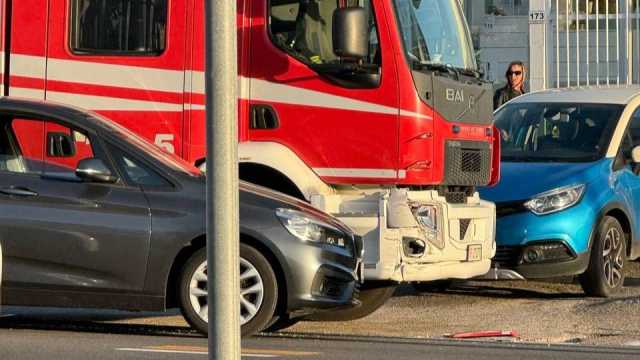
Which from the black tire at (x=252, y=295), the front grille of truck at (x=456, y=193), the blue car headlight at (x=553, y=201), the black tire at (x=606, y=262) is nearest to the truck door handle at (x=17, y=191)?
the black tire at (x=252, y=295)

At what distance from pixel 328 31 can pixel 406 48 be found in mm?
576

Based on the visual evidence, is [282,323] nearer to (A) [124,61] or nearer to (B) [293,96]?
→ (B) [293,96]

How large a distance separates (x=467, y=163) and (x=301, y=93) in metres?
1.53

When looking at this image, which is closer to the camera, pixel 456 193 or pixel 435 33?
pixel 435 33

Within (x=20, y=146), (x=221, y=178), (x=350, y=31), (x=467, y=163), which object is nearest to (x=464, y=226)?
(x=467, y=163)

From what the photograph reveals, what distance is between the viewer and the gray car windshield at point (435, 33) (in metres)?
11.2

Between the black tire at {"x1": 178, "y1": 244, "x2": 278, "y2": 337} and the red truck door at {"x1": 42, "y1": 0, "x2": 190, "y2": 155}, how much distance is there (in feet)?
5.56

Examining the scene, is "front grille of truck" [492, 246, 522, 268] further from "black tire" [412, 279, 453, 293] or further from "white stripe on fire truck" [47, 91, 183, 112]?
"white stripe on fire truck" [47, 91, 183, 112]

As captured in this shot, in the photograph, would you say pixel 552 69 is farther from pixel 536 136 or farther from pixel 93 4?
pixel 93 4

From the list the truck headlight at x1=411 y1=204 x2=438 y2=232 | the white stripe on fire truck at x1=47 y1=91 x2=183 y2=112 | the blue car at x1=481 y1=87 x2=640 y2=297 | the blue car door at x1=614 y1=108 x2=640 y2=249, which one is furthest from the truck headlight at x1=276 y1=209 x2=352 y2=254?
the blue car door at x1=614 y1=108 x2=640 y2=249

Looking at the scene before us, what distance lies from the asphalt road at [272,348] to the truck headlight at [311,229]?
25.9 inches

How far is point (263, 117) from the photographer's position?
11086 mm

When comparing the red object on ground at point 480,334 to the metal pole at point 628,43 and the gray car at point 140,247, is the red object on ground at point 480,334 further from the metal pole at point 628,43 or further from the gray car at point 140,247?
the metal pole at point 628,43

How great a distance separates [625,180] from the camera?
43.9 feet
